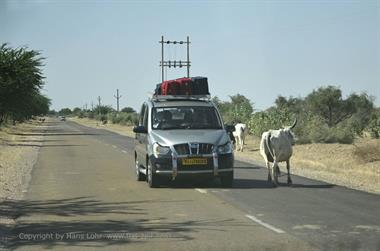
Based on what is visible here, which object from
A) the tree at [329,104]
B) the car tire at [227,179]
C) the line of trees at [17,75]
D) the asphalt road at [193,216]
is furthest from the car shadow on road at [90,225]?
the tree at [329,104]

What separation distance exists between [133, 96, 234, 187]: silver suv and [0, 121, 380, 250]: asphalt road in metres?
0.46

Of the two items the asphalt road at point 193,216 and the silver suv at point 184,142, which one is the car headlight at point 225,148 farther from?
the asphalt road at point 193,216

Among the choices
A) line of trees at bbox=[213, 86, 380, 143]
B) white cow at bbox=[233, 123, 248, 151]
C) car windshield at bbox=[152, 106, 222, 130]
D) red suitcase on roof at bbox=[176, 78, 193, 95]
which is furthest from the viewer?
line of trees at bbox=[213, 86, 380, 143]

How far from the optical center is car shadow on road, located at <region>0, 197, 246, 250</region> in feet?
31.1

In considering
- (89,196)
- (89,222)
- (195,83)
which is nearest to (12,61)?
(195,83)

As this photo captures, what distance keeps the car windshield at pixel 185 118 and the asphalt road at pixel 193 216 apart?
1.48 metres

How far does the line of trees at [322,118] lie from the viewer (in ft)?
125

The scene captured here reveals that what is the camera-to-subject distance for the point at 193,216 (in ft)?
37.7

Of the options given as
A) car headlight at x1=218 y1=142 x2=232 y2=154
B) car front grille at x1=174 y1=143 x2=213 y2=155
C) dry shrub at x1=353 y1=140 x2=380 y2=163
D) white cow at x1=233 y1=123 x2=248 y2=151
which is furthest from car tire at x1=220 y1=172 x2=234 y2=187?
white cow at x1=233 y1=123 x2=248 y2=151

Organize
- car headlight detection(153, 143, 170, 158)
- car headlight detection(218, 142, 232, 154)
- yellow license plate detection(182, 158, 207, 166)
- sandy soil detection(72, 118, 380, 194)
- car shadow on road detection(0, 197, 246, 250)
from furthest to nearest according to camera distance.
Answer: sandy soil detection(72, 118, 380, 194) < car headlight detection(218, 142, 232, 154) < car headlight detection(153, 143, 170, 158) < yellow license plate detection(182, 158, 207, 166) < car shadow on road detection(0, 197, 246, 250)

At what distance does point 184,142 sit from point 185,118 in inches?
53.9

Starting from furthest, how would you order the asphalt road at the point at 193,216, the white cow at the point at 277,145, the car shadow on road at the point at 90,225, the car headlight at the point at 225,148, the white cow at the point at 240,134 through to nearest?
the white cow at the point at 240,134, the white cow at the point at 277,145, the car headlight at the point at 225,148, the car shadow on road at the point at 90,225, the asphalt road at the point at 193,216

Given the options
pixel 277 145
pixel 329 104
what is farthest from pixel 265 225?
pixel 329 104

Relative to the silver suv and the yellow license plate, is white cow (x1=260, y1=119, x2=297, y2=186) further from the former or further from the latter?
the yellow license plate
